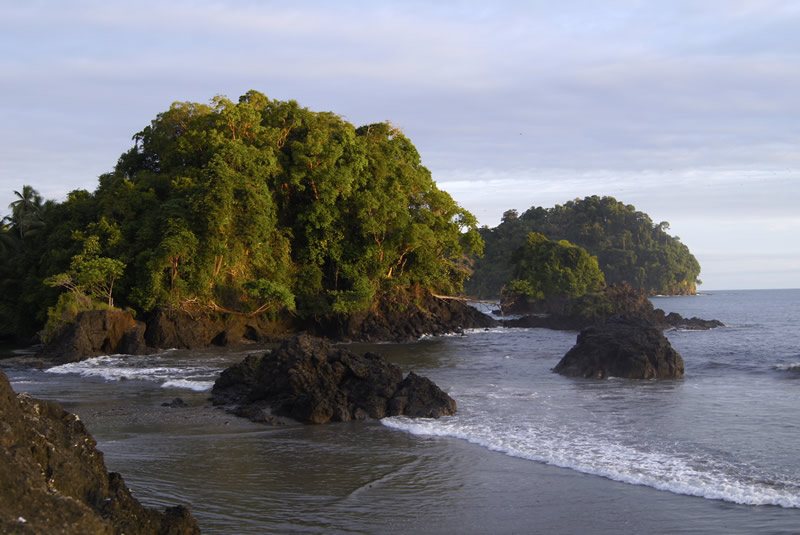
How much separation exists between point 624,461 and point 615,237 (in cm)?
9075

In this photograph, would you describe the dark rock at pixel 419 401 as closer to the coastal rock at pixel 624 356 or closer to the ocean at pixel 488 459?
the ocean at pixel 488 459

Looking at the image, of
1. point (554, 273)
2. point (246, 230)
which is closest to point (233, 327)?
point (246, 230)

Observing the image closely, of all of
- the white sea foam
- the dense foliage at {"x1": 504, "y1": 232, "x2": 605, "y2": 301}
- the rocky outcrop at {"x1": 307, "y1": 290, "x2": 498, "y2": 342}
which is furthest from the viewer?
the dense foliage at {"x1": 504, "y1": 232, "x2": 605, "y2": 301}


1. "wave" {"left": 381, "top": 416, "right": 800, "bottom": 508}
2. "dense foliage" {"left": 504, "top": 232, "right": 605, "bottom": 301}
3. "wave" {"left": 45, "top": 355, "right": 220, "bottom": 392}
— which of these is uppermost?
"dense foliage" {"left": 504, "top": 232, "right": 605, "bottom": 301}

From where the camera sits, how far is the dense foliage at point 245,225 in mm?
31297

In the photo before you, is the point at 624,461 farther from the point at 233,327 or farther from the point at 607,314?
the point at 607,314

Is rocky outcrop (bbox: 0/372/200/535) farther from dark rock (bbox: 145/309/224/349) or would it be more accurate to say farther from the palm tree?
the palm tree

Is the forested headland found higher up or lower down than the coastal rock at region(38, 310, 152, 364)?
higher up

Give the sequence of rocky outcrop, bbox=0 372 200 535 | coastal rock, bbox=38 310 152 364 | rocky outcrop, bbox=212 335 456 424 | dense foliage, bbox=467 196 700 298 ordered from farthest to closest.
A: dense foliage, bbox=467 196 700 298
coastal rock, bbox=38 310 152 364
rocky outcrop, bbox=212 335 456 424
rocky outcrop, bbox=0 372 200 535

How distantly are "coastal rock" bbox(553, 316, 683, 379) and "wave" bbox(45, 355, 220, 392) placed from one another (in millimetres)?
10352

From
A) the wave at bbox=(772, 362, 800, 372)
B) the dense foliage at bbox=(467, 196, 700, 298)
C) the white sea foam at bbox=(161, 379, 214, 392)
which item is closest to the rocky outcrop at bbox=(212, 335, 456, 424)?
the white sea foam at bbox=(161, 379, 214, 392)

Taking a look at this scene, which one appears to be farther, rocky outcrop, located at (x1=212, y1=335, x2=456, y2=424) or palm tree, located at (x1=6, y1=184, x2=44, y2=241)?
palm tree, located at (x1=6, y1=184, x2=44, y2=241)

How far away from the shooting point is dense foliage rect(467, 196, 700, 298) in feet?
310

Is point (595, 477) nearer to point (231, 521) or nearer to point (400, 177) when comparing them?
point (231, 521)
